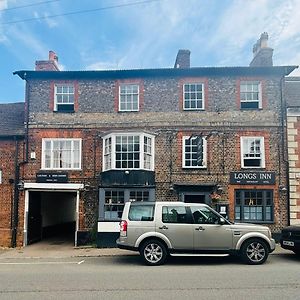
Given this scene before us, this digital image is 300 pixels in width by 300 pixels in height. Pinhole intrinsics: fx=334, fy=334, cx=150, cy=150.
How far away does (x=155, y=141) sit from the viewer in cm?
1598

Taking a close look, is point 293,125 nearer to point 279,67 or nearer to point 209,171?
point 279,67

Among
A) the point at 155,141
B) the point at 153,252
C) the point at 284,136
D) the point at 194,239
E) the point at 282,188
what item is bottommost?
the point at 153,252

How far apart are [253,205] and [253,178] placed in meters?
1.26

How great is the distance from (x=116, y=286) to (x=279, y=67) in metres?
13.0

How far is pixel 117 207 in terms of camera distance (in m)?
15.2

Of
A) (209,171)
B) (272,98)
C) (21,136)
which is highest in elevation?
(272,98)

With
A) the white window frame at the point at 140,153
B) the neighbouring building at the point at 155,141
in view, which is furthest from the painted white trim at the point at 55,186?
the white window frame at the point at 140,153

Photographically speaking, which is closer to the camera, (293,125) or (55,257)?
(55,257)

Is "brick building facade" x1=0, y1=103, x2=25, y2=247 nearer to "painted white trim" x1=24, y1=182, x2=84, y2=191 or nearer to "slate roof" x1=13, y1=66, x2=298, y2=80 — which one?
"painted white trim" x1=24, y1=182, x2=84, y2=191

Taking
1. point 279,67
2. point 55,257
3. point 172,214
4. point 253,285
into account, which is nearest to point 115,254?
point 55,257

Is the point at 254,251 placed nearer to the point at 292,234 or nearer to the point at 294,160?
the point at 292,234

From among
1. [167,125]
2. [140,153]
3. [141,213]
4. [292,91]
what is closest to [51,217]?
[140,153]

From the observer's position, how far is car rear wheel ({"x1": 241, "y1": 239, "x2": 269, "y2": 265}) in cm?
1031

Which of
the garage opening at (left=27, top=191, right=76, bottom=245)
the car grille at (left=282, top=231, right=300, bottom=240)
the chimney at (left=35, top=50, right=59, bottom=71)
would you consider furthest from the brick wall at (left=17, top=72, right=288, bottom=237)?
the car grille at (left=282, top=231, right=300, bottom=240)
